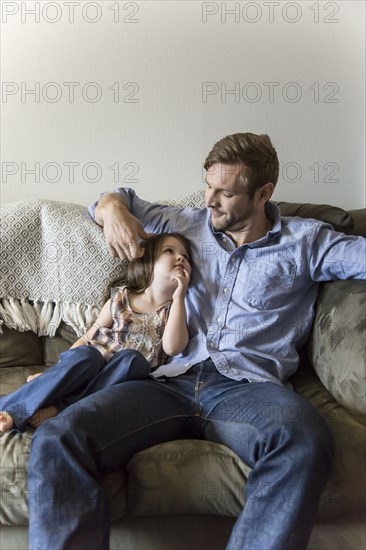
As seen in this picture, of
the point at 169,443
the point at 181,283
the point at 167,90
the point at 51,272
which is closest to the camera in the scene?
the point at 169,443

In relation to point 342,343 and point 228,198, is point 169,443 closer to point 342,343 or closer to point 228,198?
point 342,343

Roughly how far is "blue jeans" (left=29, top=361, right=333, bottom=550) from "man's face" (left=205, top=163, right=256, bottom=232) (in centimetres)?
49

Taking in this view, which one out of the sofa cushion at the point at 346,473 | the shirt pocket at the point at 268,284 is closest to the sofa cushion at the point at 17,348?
the shirt pocket at the point at 268,284

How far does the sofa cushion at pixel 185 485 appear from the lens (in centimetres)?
137

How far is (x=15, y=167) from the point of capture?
7.32 ft

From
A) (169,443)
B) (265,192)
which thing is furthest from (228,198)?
(169,443)

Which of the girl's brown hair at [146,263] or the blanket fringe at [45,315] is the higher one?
the girl's brown hair at [146,263]

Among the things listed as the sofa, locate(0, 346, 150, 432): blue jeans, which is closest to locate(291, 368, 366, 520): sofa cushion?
the sofa

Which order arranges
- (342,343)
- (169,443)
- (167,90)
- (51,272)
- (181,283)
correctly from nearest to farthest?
(169,443), (342,343), (181,283), (51,272), (167,90)

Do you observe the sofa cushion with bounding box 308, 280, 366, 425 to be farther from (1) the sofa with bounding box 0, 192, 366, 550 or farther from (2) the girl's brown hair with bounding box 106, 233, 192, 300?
(2) the girl's brown hair with bounding box 106, 233, 192, 300

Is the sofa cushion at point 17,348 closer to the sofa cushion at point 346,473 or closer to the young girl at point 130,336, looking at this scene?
the young girl at point 130,336

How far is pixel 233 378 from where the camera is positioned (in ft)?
5.30

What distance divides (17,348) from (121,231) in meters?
0.50

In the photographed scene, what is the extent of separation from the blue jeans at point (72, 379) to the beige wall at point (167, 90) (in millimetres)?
875
